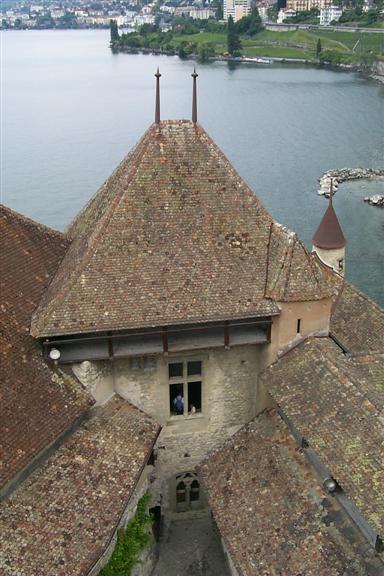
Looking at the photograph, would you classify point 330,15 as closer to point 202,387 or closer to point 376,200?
point 376,200

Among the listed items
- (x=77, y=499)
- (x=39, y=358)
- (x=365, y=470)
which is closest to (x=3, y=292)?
(x=39, y=358)

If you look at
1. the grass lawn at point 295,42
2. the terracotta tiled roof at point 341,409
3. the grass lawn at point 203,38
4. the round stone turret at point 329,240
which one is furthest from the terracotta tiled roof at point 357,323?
the grass lawn at point 203,38

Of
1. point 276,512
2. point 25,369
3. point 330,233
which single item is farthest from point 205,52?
point 276,512

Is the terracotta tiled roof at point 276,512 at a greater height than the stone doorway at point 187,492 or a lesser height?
greater

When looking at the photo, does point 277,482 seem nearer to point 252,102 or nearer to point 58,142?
point 58,142

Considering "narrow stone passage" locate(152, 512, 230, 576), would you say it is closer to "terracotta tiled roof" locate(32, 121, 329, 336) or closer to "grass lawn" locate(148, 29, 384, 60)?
"terracotta tiled roof" locate(32, 121, 329, 336)

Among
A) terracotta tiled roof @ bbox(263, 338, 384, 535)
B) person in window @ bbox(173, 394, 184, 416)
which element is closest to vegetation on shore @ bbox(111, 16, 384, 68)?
person in window @ bbox(173, 394, 184, 416)

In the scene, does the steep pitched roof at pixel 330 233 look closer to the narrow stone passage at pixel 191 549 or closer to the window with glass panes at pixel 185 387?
the window with glass panes at pixel 185 387
